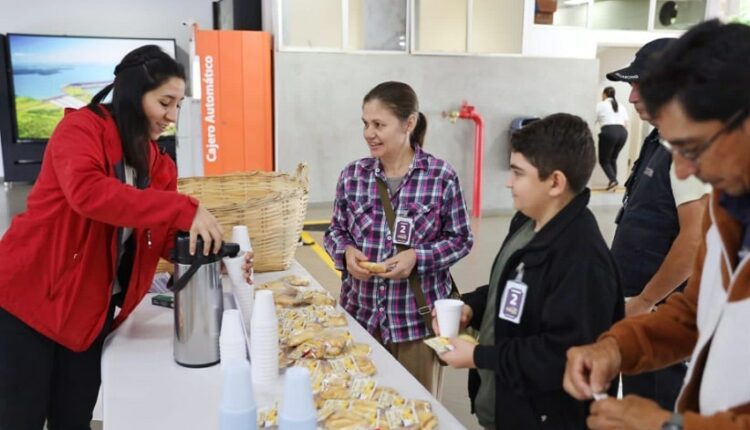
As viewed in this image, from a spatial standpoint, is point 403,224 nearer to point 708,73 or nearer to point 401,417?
point 401,417

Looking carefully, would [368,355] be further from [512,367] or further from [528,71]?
[528,71]

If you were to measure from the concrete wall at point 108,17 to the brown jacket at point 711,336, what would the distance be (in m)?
9.07

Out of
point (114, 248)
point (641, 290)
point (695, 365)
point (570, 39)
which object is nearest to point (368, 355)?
point (114, 248)

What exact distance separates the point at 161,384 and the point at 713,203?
1.24m

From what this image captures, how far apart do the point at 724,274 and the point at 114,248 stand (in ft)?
4.66

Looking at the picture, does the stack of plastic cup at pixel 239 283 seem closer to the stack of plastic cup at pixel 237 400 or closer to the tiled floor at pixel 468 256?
the stack of plastic cup at pixel 237 400

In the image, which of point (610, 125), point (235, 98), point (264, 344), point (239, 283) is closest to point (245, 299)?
point (239, 283)

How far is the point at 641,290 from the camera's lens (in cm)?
202

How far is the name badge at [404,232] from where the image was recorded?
203 cm

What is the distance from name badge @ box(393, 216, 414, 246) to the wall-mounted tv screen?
7.54m

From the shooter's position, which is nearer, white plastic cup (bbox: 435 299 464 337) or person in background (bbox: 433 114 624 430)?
person in background (bbox: 433 114 624 430)

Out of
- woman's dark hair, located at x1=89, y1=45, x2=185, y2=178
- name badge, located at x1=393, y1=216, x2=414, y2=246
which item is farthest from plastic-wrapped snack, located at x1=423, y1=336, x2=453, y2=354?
woman's dark hair, located at x1=89, y1=45, x2=185, y2=178

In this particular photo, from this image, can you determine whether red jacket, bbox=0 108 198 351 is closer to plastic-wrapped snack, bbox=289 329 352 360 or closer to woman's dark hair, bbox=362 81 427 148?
plastic-wrapped snack, bbox=289 329 352 360

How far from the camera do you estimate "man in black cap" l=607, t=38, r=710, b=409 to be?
1.81m
